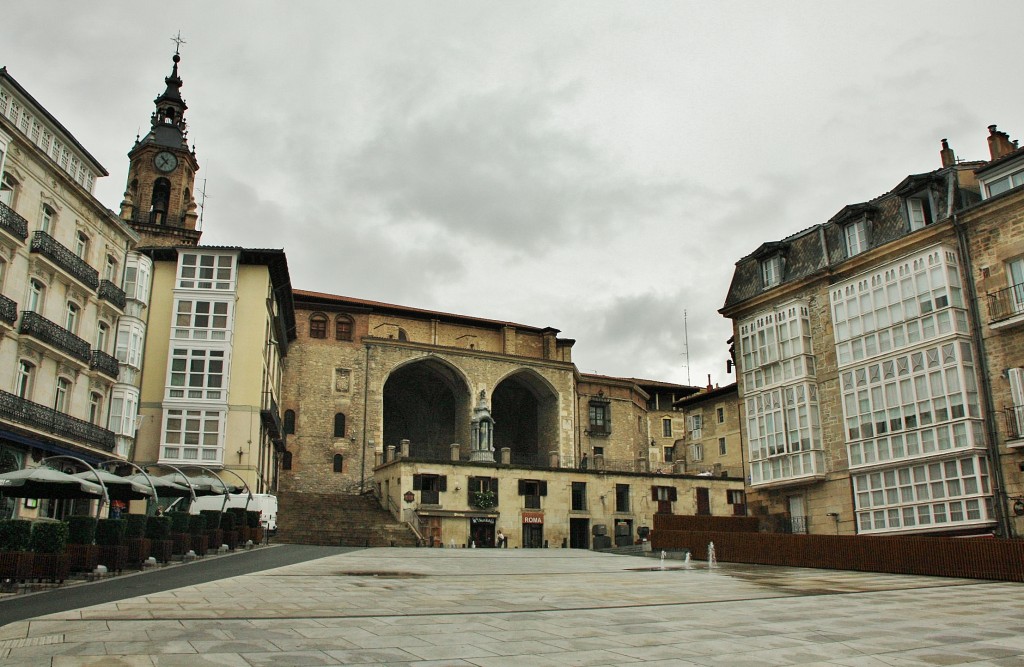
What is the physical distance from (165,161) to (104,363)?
25127mm

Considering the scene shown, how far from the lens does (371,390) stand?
49750mm

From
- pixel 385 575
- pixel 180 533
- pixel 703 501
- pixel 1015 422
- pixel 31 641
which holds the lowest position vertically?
pixel 31 641

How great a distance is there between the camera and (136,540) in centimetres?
1734

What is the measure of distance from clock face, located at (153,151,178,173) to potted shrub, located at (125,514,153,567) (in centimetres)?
3981

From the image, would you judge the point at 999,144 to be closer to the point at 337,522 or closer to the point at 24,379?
the point at 337,522

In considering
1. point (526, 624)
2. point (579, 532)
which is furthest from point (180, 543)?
point (579, 532)

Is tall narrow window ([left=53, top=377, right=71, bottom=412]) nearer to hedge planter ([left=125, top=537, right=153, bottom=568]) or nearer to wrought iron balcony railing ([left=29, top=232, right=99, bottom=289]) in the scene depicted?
wrought iron balcony railing ([left=29, top=232, right=99, bottom=289])

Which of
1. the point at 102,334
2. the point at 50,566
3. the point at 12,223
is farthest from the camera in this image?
the point at 102,334

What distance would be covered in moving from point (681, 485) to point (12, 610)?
1573 inches

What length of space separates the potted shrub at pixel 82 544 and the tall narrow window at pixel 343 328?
3493 cm

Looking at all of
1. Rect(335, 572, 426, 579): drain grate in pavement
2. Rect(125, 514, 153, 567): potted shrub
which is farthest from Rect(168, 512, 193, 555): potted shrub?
Rect(335, 572, 426, 579): drain grate in pavement

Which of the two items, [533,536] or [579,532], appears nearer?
[533,536]

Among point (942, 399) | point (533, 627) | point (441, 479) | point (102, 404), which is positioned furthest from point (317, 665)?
point (441, 479)

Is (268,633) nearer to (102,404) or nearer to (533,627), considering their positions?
(533,627)
